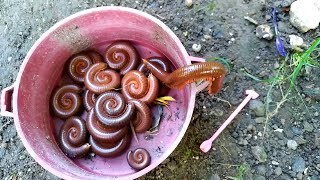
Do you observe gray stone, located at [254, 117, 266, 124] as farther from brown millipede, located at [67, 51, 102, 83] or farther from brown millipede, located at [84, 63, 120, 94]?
brown millipede, located at [67, 51, 102, 83]

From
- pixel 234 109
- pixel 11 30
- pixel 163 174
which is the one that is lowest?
pixel 163 174

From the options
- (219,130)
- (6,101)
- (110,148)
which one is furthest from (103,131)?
(219,130)

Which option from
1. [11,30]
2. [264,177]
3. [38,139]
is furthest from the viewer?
[11,30]

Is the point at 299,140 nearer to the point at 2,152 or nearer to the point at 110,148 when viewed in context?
the point at 110,148

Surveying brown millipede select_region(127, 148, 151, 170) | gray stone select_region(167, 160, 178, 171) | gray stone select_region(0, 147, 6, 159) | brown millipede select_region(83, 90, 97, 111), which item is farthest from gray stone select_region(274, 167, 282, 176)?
gray stone select_region(0, 147, 6, 159)

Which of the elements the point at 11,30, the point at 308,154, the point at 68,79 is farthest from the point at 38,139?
the point at 308,154

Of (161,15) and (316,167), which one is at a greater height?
(161,15)

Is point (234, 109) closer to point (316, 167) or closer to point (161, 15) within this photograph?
point (316, 167)
